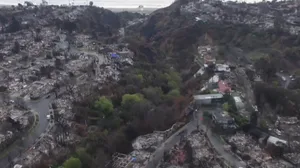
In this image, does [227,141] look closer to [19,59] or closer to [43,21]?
[19,59]

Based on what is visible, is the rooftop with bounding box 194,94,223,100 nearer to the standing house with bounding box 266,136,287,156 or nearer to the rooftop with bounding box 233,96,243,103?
the rooftop with bounding box 233,96,243,103

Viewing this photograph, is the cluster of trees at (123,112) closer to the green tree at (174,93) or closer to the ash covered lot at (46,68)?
the green tree at (174,93)

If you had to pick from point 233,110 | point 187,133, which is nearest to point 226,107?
point 233,110

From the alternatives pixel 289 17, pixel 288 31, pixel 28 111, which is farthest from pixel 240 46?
pixel 28 111

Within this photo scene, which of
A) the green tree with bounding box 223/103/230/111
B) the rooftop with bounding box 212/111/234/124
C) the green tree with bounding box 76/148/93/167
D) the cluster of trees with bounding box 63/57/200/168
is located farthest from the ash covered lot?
the green tree with bounding box 223/103/230/111

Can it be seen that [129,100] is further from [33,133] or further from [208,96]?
[33,133]

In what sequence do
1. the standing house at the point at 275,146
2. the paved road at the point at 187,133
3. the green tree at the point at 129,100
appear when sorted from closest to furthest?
the paved road at the point at 187,133, the standing house at the point at 275,146, the green tree at the point at 129,100

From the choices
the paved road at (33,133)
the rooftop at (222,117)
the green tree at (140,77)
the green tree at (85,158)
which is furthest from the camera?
the green tree at (140,77)

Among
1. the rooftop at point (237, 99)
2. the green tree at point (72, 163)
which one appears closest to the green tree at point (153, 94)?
the rooftop at point (237, 99)
